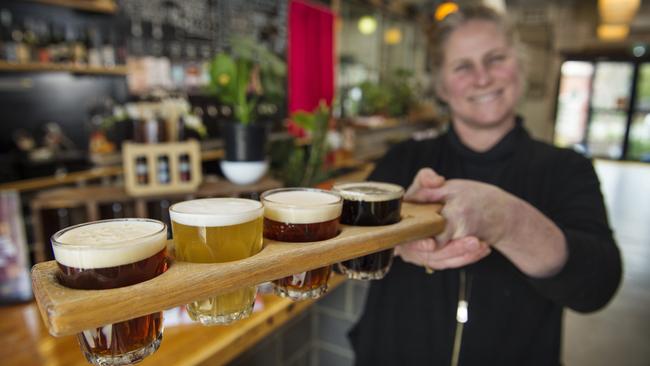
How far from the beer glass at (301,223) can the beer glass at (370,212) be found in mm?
45

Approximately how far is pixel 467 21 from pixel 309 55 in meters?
5.60

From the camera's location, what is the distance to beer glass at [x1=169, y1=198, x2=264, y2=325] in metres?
0.67

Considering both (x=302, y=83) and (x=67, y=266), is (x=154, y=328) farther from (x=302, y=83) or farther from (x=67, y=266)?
(x=302, y=83)

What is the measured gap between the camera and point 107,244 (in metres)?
0.58

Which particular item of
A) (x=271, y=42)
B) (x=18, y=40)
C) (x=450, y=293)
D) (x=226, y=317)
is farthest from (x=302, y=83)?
(x=226, y=317)

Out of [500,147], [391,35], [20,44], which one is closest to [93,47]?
[20,44]

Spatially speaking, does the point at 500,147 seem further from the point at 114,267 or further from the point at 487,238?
the point at 114,267

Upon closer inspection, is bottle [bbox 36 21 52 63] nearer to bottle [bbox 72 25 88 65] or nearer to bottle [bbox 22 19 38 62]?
bottle [bbox 22 19 38 62]

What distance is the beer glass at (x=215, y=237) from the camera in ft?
2.20

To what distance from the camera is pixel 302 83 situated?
6727 millimetres

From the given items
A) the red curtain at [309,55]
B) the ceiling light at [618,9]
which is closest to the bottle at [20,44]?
the red curtain at [309,55]

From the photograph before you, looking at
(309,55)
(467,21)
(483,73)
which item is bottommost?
(483,73)

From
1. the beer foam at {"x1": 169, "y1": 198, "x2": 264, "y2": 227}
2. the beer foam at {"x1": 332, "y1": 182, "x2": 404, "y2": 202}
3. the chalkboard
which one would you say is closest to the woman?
the beer foam at {"x1": 332, "y1": 182, "x2": 404, "y2": 202}

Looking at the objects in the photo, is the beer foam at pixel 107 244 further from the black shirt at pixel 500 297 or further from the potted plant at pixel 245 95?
the potted plant at pixel 245 95
